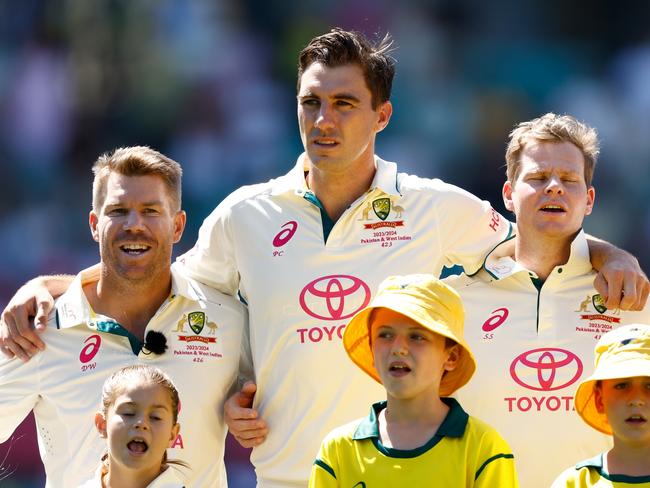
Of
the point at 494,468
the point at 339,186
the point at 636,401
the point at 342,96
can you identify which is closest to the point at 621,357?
the point at 636,401

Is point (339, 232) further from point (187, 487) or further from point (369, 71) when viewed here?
point (187, 487)

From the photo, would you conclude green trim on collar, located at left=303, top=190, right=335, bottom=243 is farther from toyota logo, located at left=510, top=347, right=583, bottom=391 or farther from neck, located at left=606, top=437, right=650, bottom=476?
neck, located at left=606, top=437, right=650, bottom=476

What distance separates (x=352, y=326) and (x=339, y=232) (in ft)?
1.90

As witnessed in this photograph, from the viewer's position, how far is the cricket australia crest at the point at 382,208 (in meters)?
4.28

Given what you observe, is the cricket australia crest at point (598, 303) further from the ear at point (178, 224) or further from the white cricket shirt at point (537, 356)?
the ear at point (178, 224)

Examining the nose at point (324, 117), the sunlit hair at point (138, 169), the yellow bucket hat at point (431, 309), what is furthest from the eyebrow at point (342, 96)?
the yellow bucket hat at point (431, 309)

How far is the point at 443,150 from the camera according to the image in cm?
844

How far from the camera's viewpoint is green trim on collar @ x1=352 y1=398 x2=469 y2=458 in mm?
3421

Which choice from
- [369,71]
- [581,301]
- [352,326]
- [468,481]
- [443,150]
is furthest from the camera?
[443,150]

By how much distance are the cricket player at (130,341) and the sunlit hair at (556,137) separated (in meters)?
1.07

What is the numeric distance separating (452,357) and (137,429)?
0.90 m

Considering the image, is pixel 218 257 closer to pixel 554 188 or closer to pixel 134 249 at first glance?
pixel 134 249

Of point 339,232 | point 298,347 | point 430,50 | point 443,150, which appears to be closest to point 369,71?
point 339,232

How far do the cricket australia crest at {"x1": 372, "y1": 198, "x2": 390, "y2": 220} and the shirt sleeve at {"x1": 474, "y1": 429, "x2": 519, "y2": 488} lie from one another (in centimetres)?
108
